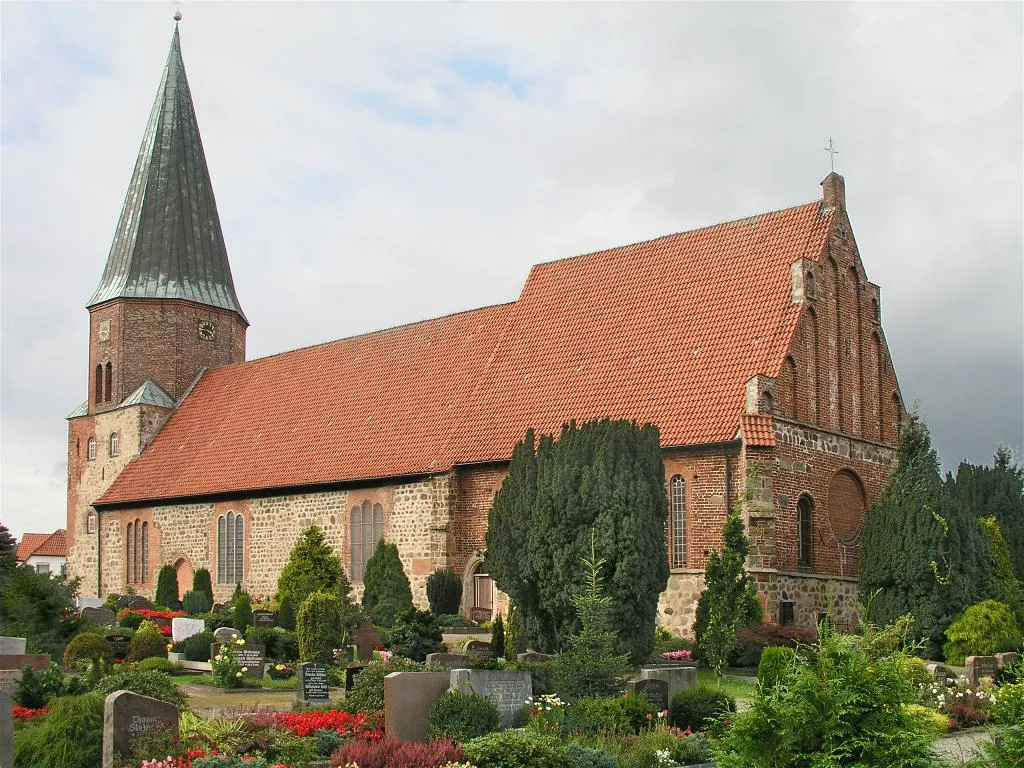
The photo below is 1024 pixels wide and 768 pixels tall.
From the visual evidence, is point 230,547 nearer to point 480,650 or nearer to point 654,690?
point 480,650

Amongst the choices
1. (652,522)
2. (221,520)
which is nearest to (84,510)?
(221,520)

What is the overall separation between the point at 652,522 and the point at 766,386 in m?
5.30

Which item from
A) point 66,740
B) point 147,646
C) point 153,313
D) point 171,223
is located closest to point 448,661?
point 66,740

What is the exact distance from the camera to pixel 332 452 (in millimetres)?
32719

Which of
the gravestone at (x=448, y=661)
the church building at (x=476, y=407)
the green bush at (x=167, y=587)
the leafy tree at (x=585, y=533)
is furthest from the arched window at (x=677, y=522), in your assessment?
the green bush at (x=167, y=587)

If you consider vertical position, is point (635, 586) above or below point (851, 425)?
below

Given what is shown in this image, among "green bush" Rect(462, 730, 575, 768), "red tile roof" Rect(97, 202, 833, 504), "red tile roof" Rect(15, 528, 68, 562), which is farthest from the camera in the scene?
"red tile roof" Rect(15, 528, 68, 562)

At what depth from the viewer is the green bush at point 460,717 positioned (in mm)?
14148

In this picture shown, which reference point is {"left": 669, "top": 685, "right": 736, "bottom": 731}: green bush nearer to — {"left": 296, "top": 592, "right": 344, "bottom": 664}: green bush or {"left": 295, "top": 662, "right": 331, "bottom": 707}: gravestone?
{"left": 295, "top": 662, "right": 331, "bottom": 707}: gravestone

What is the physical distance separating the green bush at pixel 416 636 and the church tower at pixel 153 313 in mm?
19080

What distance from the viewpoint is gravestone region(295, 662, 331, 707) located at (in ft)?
56.5

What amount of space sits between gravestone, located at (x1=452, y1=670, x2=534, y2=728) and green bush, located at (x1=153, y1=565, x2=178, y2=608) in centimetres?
2072

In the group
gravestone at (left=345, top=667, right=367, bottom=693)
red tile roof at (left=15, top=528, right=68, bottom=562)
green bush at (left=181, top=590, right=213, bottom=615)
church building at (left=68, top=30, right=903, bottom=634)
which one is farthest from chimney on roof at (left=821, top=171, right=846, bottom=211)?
red tile roof at (left=15, top=528, right=68, bottom=562)

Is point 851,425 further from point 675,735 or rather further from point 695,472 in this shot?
point 675,735
